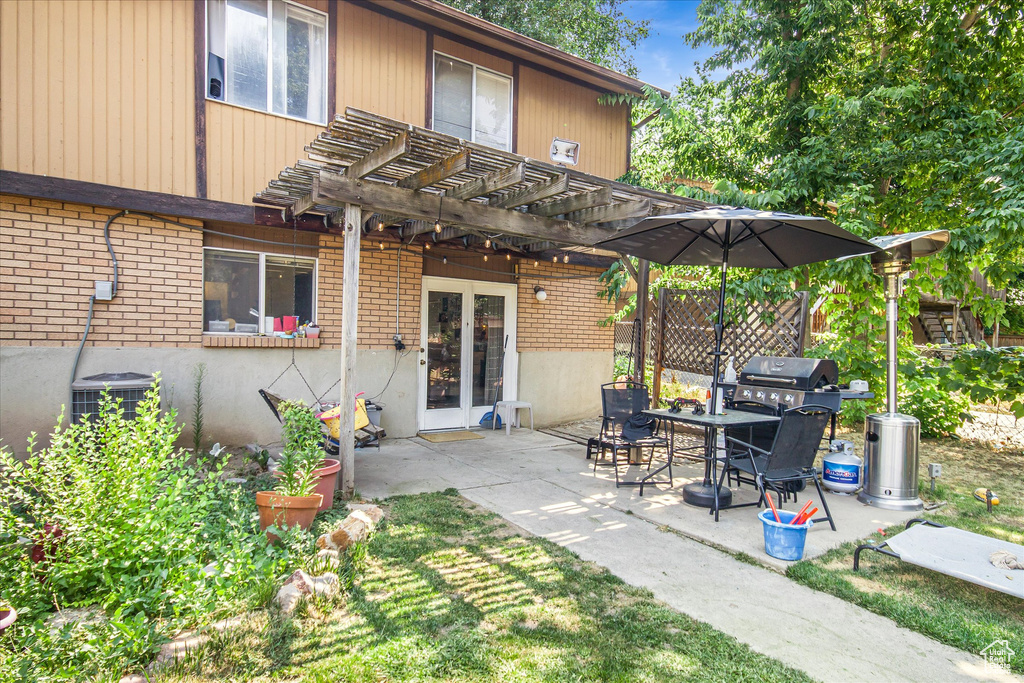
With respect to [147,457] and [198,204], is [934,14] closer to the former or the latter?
[198,204]

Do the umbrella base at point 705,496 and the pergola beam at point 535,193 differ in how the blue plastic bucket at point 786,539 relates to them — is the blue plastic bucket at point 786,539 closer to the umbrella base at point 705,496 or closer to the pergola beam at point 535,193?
the umbrella base at point 705,496

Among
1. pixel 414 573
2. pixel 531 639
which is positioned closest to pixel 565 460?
pixel 414 573

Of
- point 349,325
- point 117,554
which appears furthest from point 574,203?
point 117,554

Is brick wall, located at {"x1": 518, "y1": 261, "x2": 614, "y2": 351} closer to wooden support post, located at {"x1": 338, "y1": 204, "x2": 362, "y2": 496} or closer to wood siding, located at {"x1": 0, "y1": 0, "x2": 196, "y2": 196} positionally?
wooden support post, located at {"x1": 338, "y1": 204, "x2": 362, "y2": 496}

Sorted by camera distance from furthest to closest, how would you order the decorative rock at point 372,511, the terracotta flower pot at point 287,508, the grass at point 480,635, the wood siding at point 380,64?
the wood siding at point 380,64, the decorative rock at point 372,511, the terracotta flower pot at point 287,508, the grass at point 480,635

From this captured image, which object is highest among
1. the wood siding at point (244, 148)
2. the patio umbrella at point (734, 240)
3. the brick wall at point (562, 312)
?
the wood siding at point (244, 148)

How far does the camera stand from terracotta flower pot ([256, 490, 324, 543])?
140 inches

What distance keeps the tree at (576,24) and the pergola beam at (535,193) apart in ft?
32.4

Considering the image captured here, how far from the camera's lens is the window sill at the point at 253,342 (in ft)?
19.5

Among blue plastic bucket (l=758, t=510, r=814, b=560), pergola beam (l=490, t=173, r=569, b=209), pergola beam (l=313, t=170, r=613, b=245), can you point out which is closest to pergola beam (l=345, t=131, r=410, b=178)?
pergola beam (l=313, t=170, r=613, b=245)

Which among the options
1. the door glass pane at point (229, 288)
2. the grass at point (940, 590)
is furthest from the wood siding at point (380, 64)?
the grass at point (940, 590)

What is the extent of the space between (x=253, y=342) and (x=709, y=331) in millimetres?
5959

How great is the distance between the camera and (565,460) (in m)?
6.39

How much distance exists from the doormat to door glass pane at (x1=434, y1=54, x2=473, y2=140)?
13.4ft
